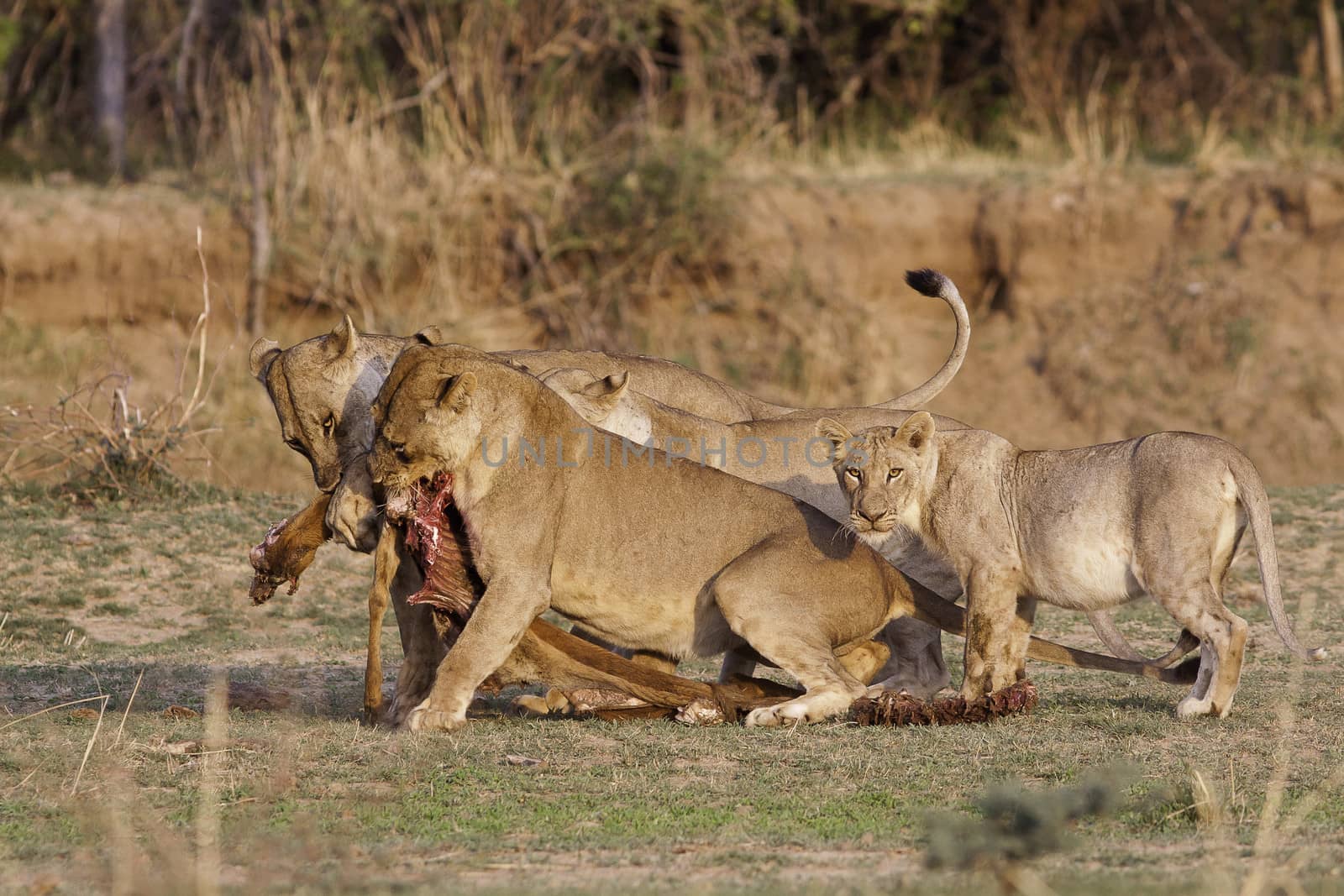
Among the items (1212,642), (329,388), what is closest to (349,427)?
(329,388)

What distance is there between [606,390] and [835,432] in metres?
1.12

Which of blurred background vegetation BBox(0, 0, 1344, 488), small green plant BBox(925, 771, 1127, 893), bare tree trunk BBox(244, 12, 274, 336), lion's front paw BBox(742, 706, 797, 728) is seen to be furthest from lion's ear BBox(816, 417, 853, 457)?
bare tree trunk BBox(244, 12, 274, 336)

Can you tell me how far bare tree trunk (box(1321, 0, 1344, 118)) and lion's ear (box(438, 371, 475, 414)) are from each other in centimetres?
1753

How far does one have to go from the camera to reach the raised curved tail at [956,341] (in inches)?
349

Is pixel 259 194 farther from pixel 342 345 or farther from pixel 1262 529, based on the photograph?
pixel 1262 529

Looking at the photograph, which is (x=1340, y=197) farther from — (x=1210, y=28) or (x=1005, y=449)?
(x=1005, y=449)

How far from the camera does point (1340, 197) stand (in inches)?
752

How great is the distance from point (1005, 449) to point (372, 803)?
3730 millimetres

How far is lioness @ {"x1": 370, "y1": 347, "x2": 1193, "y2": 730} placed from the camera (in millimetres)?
6711

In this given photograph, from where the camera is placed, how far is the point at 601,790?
19.4 feet

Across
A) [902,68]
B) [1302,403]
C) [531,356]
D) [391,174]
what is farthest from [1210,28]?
[531,356]

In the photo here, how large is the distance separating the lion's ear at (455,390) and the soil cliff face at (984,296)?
11302 millimetres

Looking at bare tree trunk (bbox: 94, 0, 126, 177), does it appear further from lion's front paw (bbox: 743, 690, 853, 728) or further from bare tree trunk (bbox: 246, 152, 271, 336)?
lion's front paw (bbox: 743, 690, 853, 728)

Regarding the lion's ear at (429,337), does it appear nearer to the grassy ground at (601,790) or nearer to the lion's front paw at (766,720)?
the grassy ground at (601,790)
